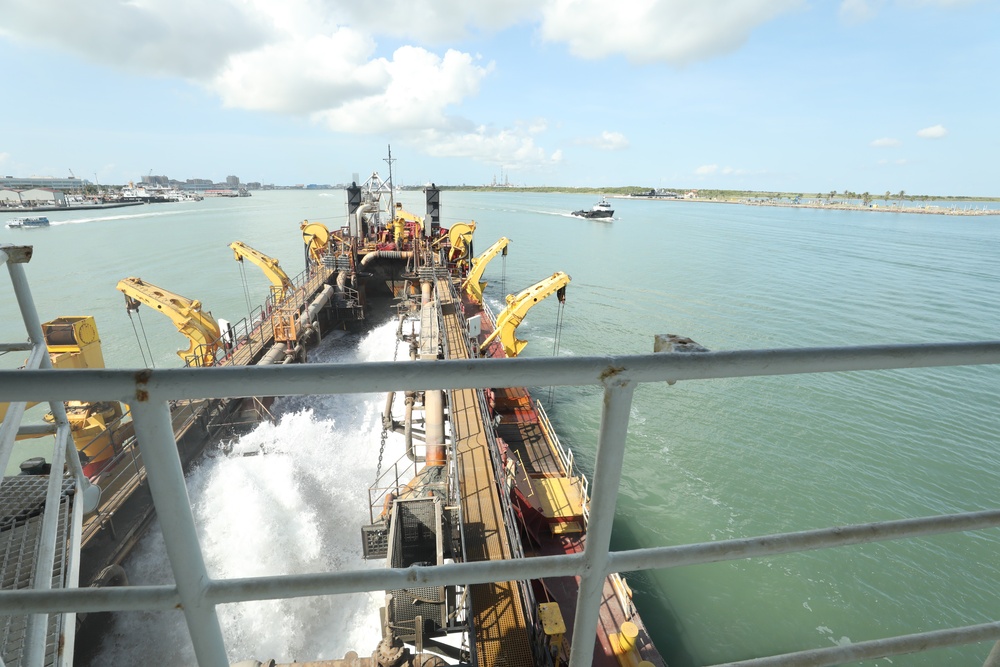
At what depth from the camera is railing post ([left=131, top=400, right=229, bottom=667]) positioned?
103 centimetres

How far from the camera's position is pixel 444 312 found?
73.3 feet

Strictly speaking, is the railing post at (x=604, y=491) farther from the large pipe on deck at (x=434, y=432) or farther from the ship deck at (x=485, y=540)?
the large pipe on deck at (x=434, y=432)

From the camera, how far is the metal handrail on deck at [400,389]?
1015 millimetres

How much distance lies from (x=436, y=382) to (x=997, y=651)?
257 cm

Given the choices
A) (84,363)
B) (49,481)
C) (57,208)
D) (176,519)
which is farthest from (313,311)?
(57,208)

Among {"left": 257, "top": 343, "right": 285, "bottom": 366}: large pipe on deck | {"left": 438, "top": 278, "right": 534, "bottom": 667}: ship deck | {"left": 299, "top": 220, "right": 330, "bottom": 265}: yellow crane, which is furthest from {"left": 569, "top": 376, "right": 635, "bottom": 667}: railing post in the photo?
{"left": 299, "top": 220, "right": 330, "bottom": 265}: yellow crane

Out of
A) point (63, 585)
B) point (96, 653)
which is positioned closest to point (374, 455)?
point (96, 653)

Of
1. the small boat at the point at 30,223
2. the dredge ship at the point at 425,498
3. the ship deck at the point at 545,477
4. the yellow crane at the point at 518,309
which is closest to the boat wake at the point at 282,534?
the dredge ship at the point at 425,498

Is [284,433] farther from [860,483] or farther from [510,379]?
[860,483]

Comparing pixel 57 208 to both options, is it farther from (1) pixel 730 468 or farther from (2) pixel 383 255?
(1) pixel 730 468

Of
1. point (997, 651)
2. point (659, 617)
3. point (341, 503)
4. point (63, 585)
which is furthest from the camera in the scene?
point (341, 503)

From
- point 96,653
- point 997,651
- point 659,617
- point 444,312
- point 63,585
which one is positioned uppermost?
point 997,651

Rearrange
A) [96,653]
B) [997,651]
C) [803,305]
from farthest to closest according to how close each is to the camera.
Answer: [803,305] → [96,653] → [997,651]

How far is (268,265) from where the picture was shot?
23.9m
